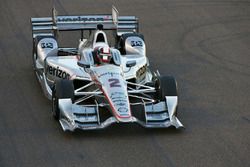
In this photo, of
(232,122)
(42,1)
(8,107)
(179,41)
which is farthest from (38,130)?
(42,1)

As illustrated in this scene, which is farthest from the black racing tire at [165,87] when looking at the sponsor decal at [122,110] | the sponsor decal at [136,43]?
the sponsor decal at [136,43]

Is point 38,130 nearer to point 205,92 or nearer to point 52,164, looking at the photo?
point 52,164

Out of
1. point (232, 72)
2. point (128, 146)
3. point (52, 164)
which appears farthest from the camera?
point (232, 72)

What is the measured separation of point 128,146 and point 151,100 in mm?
1632

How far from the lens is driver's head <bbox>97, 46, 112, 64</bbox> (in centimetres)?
1522

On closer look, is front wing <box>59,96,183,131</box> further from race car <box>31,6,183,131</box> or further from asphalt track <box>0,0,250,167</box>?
asphalt track <box>0,0,250,167</box>

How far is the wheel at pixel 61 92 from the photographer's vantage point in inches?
565

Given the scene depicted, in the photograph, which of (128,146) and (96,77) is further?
(96,77)

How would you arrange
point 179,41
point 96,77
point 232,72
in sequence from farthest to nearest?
point 179,41 < point 232,72 < point 96,77

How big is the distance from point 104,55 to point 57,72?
113 cm

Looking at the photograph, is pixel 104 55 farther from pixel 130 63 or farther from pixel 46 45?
pixel 46 45

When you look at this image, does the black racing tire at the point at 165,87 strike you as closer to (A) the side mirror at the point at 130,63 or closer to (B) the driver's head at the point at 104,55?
(A) the side mirror at the point at 130,63

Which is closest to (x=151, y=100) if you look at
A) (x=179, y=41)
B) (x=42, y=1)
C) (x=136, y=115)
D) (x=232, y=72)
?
(x=136, y=115)

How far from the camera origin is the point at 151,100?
14961mm
